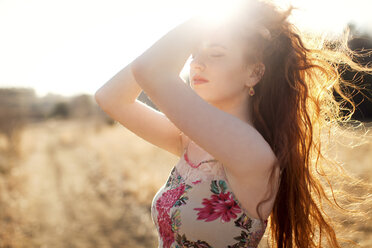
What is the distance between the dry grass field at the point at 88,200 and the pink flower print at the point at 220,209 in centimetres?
267

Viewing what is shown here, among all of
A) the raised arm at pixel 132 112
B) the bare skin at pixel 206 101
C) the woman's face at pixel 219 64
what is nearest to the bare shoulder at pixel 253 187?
the bare skin at pixel 206 101

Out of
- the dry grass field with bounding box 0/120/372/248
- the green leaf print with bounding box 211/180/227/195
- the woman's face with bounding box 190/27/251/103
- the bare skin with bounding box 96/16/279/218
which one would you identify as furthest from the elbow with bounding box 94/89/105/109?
the dry grass field with bounding box 0/120/372/248

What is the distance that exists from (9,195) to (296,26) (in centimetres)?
810

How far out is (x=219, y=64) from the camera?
160cm

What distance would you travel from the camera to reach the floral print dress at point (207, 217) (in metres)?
1.49

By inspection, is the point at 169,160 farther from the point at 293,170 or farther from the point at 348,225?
the point at 293,170

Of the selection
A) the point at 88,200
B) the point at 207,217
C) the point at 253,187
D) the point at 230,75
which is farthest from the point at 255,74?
the point at 88,200

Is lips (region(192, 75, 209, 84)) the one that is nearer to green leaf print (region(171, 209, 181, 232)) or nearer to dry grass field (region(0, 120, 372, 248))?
green leaf print (region(171, 209, 181, 232))

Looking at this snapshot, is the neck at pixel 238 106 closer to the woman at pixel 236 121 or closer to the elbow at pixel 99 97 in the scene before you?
the woman at pixel 236 121

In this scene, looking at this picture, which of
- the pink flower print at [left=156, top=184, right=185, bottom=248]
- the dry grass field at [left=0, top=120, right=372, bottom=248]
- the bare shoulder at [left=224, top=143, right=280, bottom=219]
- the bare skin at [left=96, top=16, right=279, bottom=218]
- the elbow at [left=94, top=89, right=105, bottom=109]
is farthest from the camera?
the dry grass field at [left=0, top=120, right=372, bottom=248]

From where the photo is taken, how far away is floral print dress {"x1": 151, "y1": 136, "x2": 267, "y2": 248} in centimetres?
149

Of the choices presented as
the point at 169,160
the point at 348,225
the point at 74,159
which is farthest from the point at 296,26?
the point at 74,159

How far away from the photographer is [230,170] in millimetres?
1422

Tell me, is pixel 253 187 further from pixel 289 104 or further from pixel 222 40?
pixel 222 40
